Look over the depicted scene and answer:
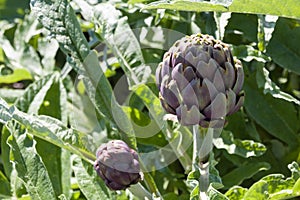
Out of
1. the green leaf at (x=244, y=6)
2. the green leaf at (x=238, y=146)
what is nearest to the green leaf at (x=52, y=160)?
the green leaf at (x=238, y=146)

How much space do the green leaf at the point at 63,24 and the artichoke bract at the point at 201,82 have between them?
21cm

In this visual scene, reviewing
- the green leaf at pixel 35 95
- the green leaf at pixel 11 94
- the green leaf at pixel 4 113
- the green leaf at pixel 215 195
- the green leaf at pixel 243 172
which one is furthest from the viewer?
the green leaf at pixel 11 94

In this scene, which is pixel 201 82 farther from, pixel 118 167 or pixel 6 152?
pixel 6 152

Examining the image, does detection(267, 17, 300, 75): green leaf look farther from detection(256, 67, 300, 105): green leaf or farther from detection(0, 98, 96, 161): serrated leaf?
detection(0, 98, 96, 161): serrated leaf

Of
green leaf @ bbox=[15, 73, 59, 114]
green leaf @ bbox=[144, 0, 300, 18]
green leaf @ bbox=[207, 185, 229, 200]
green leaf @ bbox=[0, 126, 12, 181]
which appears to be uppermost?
green leaf @ bbox=[144, 0, 300, 18]

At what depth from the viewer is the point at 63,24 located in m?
0.90

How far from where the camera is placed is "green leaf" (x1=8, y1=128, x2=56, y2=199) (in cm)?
83

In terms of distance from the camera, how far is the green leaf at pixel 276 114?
Answer: 1.00 metres

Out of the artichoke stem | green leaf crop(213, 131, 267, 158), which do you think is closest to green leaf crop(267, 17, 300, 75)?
green leaf crop(213, 131, 267, 158)

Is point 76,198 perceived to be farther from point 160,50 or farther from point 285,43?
point 285,43

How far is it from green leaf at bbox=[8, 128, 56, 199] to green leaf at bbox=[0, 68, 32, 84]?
1.13ft

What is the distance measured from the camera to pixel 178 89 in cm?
71

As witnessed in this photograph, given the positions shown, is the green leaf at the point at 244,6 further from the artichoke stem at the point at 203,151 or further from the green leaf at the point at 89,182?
the green leaf at the point at 89,182

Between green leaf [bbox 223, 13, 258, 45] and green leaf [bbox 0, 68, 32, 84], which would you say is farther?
green leaf [bbox 0, 68, 32, 84]
